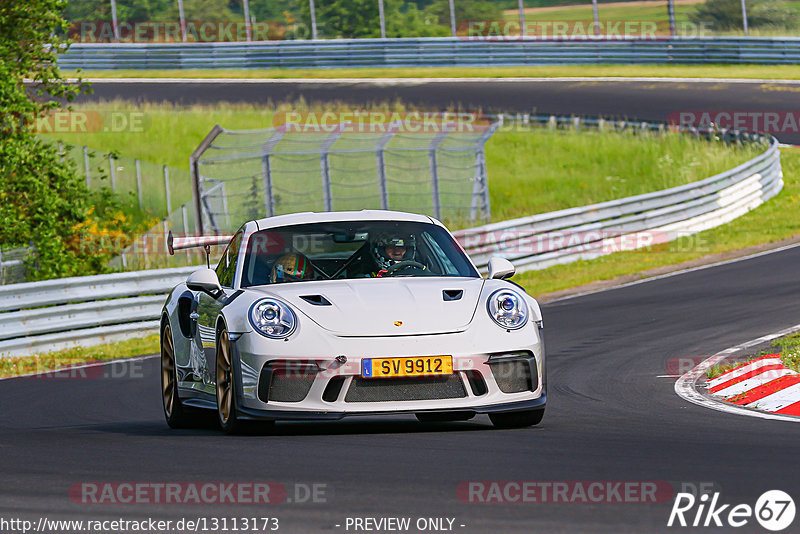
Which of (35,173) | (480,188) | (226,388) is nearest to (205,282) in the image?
(226,388)

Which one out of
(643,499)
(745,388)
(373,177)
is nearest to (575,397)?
(745,388)

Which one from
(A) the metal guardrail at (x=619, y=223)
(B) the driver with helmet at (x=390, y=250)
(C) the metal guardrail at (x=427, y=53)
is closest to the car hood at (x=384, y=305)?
(B) the driver with helmet at (x=390, y=250)

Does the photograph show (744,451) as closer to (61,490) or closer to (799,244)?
(61,490)

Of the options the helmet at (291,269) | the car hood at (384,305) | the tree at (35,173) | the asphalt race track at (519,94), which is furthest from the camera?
the asphalt race track at (519,94)

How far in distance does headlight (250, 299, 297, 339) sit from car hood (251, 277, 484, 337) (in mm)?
80

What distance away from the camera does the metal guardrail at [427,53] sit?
41844 millimetres

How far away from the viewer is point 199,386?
9.05 metres

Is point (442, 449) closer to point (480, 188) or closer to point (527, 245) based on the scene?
point (527, 245)

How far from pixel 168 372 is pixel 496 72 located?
34.5m

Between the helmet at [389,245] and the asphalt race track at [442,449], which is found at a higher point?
the helmet at [389,245]

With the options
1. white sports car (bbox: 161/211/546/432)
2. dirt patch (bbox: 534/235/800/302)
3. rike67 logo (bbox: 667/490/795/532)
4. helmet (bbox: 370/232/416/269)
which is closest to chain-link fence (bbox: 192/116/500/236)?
dirt patch (bbox: 534/235/800/302)

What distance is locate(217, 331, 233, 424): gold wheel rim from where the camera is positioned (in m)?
8.23

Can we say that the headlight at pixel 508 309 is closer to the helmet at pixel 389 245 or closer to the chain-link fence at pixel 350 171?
the helmet at pixel 389 245

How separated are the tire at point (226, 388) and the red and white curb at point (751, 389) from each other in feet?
10.6
